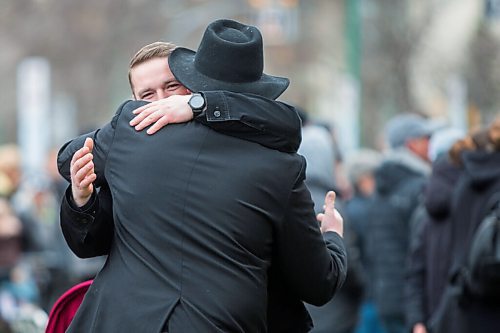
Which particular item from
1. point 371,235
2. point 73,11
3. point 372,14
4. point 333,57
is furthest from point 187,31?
point 371,235

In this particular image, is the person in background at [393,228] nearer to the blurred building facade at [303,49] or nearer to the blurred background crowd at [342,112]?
the blurred background crowd at [342,112]

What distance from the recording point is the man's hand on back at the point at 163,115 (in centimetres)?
445

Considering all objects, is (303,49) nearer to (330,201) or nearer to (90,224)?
(330,201)

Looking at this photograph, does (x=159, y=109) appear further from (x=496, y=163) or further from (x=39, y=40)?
(x=39, y=40)

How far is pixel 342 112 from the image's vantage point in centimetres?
2477

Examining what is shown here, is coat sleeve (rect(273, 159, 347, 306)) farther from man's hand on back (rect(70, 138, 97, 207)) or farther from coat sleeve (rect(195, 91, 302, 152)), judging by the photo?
man's hand on back (rect(70, 138, 97, 207))

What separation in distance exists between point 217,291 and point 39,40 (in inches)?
1865

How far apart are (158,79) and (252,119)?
1.87ft

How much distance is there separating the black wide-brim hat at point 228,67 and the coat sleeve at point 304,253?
1.01ft

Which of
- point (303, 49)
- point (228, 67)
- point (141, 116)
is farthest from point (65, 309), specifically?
point (303, 49)

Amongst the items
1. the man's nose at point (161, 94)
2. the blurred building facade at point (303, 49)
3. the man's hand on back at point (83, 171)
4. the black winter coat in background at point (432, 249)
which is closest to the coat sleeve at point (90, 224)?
the man's hand on back at point (83, 171)

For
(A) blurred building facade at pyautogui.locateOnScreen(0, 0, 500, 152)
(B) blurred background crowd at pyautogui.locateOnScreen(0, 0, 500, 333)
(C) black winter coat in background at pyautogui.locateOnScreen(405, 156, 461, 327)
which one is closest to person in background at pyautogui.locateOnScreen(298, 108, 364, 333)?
(B) blurred background crowd at pyautogui.locateOnScreen(0, 0, 500, 333)

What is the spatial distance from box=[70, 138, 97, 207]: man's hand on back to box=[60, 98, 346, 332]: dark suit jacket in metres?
0.08

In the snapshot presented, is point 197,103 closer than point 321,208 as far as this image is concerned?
Yes
